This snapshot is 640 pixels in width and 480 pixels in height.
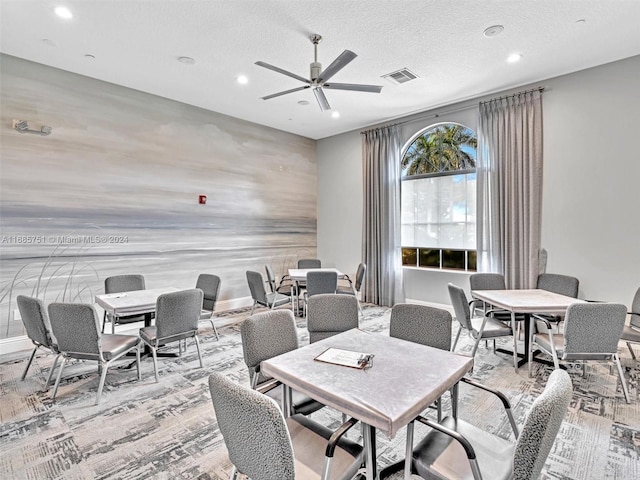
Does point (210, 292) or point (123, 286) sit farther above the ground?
point (123, 286)

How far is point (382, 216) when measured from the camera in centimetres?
632

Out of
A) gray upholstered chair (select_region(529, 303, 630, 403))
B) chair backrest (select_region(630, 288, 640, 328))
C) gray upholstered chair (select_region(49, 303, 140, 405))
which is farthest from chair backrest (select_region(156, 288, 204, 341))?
chair backrest (select_region(630, 288, 640, 328))

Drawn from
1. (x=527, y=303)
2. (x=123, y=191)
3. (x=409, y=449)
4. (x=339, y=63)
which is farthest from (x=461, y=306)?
(x=123, y=191)

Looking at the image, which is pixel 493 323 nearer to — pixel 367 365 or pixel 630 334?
pixel 630 334

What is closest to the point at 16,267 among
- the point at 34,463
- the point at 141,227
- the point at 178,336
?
the point at 141,227

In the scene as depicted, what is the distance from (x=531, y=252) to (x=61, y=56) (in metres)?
6.49

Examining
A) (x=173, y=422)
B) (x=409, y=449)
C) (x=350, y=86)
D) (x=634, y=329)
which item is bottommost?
(x=173, y=422)

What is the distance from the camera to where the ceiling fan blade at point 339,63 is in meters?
2.88

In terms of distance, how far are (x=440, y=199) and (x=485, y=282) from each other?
6.59ft

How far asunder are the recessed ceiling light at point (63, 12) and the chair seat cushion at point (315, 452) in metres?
4.00

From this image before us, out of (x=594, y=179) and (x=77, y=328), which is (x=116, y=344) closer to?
(x=77, y=328)

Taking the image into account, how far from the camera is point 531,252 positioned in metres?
4.66

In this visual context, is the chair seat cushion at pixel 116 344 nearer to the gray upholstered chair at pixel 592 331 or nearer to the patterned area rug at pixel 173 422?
the patterned area rug at pixel 173 422

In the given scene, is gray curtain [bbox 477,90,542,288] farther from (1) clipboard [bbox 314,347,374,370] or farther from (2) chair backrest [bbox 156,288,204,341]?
(2) chair backrest [bbox 156,288,204,341]
